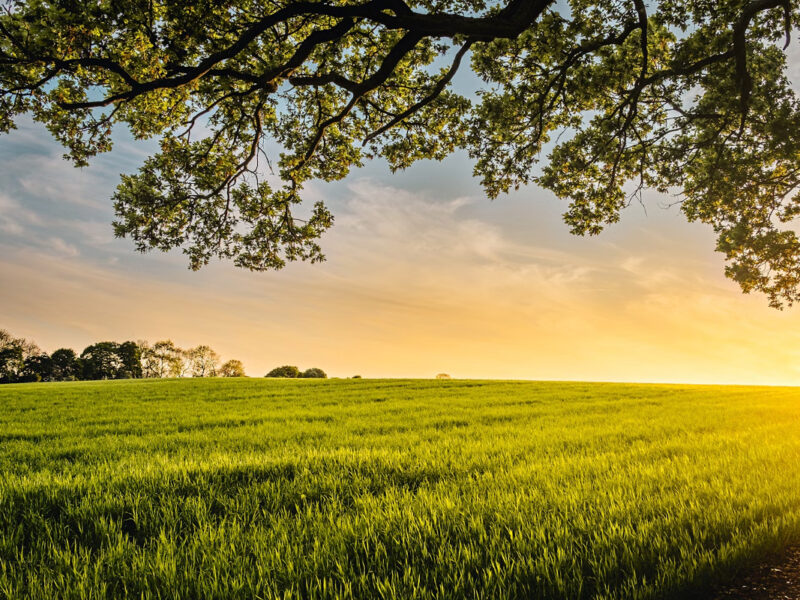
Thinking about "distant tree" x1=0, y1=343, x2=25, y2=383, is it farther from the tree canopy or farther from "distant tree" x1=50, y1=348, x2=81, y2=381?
the tree canopy

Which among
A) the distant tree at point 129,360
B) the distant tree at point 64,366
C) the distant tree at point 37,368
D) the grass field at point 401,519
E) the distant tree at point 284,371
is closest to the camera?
the grass field at point 401,519

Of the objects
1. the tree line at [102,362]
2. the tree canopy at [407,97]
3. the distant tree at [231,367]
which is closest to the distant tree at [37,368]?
the tree line at [102,362]

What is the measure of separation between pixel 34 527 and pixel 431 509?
4.09m

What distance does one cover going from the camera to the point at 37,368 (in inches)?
4050

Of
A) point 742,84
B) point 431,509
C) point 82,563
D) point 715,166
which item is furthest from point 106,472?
point 715,166

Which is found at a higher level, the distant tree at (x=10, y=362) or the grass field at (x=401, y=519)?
the grass field at (x=401, y=519)

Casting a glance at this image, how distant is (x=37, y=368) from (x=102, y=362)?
14.7 m

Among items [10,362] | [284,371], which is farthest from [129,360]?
[284,371]

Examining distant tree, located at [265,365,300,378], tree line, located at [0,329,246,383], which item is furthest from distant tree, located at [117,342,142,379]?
distant tree, located at [265,365,300,378]

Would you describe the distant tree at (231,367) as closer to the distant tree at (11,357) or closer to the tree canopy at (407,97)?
the distant tree at (11,357)

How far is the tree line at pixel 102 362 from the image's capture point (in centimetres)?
9975

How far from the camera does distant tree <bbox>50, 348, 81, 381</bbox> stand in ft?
347

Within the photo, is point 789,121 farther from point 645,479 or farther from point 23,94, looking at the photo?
point 23,94

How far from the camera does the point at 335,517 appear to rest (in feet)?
13.6
